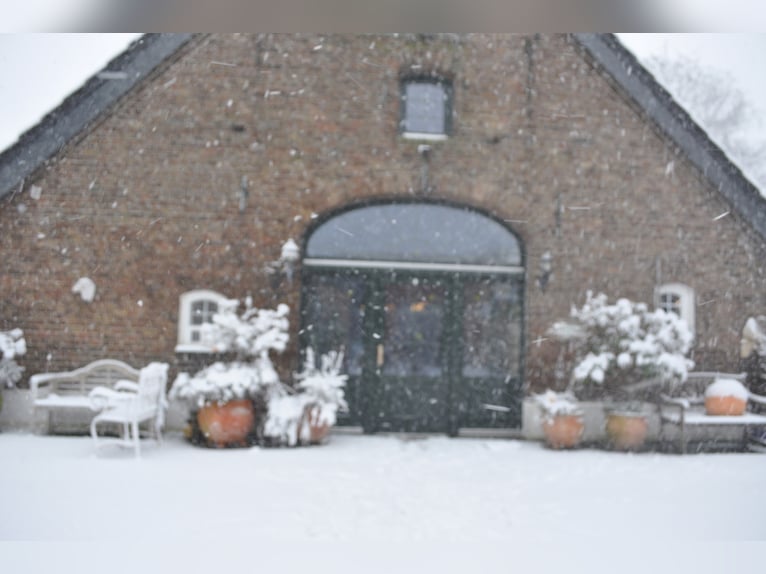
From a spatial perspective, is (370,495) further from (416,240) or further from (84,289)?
(84,289)

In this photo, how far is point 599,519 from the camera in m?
4.71

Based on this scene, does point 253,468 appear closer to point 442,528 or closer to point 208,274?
point 442,528

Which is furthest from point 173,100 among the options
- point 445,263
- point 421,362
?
point 421,362

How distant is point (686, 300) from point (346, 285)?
179 inches

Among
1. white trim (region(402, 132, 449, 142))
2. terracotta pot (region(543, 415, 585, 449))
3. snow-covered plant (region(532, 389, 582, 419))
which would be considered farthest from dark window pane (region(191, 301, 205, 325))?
terracotta pot (region(543, 415, 585, 449))

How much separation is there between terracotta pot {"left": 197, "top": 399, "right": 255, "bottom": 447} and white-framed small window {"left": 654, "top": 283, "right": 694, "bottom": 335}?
546 centimetres

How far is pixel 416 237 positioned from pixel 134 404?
13.0ft

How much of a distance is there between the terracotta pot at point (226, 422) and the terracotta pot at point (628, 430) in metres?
4.25

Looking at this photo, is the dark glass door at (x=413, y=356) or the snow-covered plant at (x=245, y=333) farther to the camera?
the dark glass door at (x=413, y=356)

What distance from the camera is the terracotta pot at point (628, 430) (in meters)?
7.20

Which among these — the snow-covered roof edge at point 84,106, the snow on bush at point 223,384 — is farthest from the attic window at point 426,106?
the snow on bush at point 223,384

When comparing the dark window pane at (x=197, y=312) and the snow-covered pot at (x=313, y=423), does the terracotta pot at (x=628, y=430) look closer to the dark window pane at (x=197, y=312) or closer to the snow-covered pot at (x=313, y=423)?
the snow-covered pot at (x=313, y=423)

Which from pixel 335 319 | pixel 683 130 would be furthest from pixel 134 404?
pixel 683 130

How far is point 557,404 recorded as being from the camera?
23.6 feet
